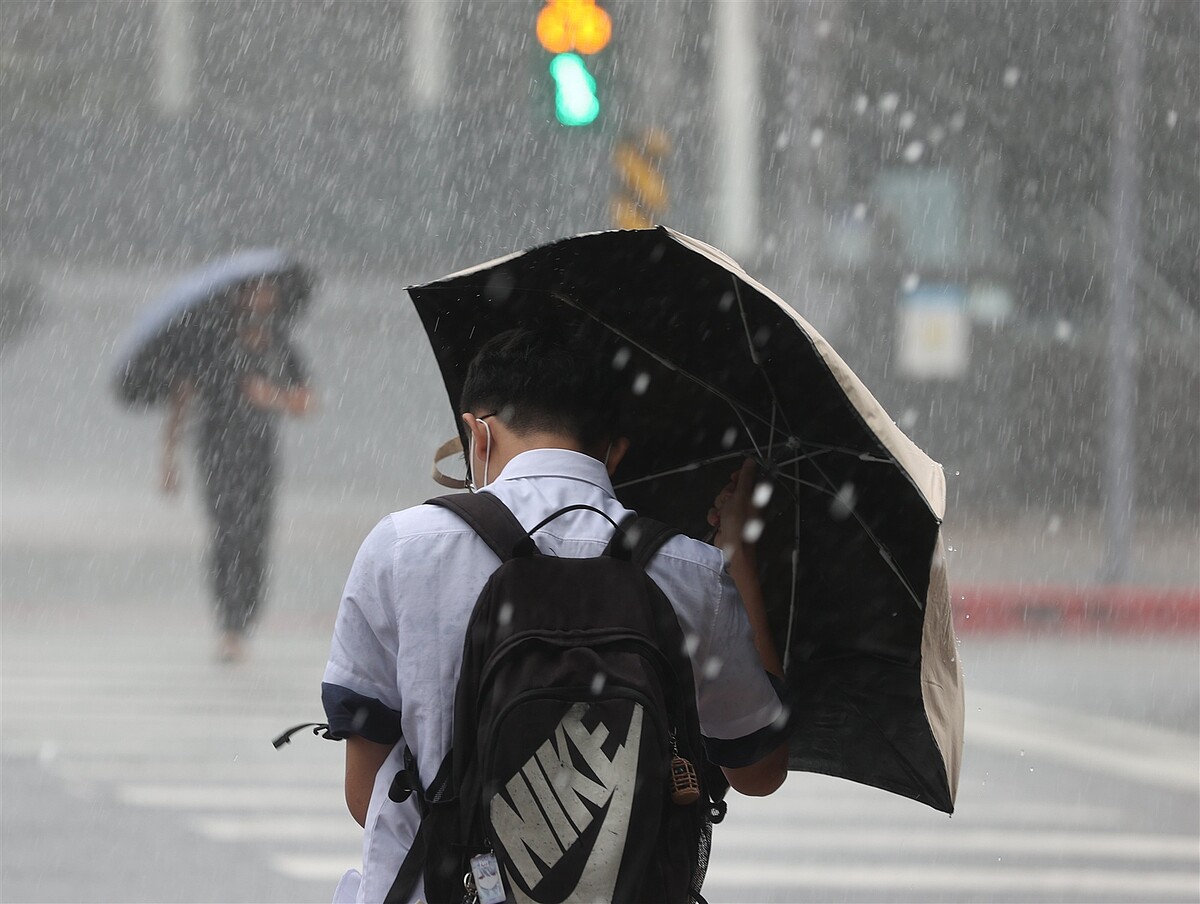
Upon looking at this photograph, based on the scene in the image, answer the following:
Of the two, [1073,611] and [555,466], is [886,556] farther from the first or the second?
[1073,611]

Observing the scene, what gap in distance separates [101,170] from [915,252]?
782cm

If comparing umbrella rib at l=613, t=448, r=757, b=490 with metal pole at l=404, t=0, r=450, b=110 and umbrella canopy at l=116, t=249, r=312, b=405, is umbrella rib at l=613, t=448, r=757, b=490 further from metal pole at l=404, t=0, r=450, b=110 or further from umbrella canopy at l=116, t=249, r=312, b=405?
metal pole at l=404, t=0, r=450, b=110

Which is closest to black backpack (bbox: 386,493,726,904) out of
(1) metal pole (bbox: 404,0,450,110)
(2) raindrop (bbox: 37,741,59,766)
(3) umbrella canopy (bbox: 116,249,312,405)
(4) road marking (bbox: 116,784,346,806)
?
(4) road marking (bbox: 116,784,346,806)

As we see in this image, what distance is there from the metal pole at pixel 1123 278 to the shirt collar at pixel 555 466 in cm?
899

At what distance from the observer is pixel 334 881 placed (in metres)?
4.68

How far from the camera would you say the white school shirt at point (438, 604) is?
5.55 ft

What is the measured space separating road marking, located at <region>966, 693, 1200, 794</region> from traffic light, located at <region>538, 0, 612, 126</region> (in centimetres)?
327

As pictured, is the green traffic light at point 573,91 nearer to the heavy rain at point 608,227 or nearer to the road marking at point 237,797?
the heavy rain at point 608,227

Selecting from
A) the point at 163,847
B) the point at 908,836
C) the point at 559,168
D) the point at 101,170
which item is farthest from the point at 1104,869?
the point at 101,170

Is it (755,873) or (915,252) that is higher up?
(915,252)

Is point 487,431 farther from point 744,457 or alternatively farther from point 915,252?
point 915,252

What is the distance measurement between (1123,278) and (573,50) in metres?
5.00

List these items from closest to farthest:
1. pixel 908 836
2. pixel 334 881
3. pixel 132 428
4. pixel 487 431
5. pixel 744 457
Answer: pixel 487 431, pixel 744 457, pixel 334 881, pixel 908 836, pixel 132 428

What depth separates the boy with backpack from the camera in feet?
5.28
